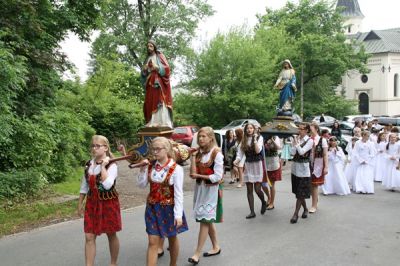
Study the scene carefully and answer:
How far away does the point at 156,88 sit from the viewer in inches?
288

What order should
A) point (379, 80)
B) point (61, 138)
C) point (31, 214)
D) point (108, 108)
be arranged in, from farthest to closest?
point (379, 80) → point (108, 108) → point (61, 138) → point (31, 214)

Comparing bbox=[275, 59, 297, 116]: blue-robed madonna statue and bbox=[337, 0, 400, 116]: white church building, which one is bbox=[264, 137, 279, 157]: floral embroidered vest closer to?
bbox=[275, 59, 297, 116]: blue-robed madonna statue

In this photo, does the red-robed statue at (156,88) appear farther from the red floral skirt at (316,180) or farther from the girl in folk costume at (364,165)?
the girl in folk costume at (364,165)

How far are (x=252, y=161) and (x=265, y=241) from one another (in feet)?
6.88

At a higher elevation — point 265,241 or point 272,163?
point 272,163

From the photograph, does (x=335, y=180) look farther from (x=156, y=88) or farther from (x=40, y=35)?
(x=40, y=35)

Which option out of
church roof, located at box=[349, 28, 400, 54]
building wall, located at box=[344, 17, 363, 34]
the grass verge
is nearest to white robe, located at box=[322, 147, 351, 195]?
the grass verge

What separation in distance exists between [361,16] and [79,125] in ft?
286

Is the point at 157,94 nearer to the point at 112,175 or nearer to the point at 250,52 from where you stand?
the point at 112,175

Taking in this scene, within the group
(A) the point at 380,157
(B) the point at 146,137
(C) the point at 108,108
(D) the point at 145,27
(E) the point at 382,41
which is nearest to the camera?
(B) the point at 146,137

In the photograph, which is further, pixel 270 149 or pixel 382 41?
pixel 382 41

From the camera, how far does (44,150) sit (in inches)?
464

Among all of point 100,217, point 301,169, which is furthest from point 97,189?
point 301,169

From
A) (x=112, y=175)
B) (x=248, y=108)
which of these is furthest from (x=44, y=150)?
(x=248, y=108)
